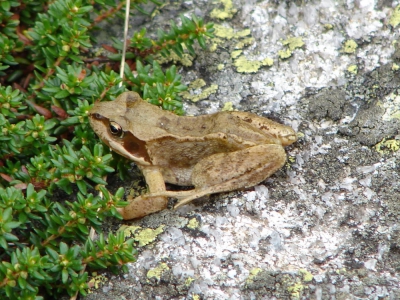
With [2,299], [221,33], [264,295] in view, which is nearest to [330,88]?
[221,33]

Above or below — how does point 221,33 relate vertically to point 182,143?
above

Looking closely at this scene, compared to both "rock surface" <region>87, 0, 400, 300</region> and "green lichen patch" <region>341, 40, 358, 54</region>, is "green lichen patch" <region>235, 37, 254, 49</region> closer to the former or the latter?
"rock surface" <region>87, 0, 400, 300</region>

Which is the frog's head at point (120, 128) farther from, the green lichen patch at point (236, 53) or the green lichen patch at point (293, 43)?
the green lichen patch at point (293, 43)

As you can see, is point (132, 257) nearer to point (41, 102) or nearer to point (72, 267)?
point (72, 267)

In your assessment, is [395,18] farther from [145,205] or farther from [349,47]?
[145,205]

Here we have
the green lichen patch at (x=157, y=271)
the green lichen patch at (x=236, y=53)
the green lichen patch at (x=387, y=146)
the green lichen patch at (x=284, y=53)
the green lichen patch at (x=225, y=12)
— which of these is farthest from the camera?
the green lichen patch at (x=225, y=12)

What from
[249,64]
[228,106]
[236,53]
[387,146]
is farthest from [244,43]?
[387,146]

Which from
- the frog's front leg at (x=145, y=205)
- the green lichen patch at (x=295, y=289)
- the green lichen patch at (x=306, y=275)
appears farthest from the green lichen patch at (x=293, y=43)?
the green lichen patch at (x=295, y=289)

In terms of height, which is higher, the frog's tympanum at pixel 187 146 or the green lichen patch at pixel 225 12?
the green lichen patch at pixel 225 12
